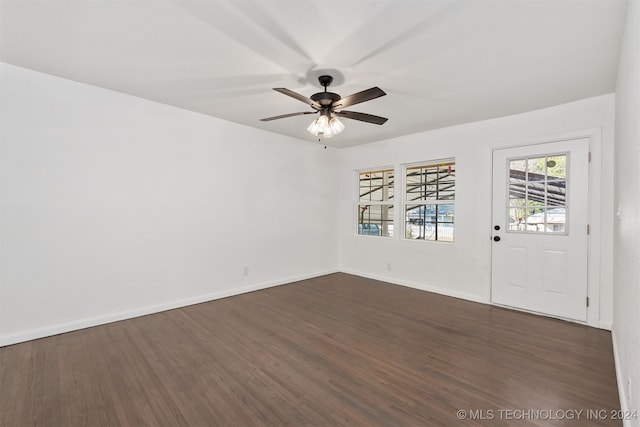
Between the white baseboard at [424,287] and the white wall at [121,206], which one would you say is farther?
the white baseboard at [424,287]

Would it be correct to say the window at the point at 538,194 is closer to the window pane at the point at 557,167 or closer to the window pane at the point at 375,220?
the window pane at the point at 557,167

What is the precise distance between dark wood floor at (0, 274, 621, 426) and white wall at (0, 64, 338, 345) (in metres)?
0.40

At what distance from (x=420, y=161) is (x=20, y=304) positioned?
16.7 feet

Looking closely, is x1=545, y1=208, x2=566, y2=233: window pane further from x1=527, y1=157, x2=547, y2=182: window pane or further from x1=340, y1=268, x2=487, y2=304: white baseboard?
x1=340, y1=268, x2=487, y2=304: white baseboard

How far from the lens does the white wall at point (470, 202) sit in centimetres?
308

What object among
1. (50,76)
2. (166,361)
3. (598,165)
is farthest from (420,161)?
(50,76)

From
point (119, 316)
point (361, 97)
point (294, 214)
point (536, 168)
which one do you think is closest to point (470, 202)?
point (536, 168)

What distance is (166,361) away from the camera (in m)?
2.38

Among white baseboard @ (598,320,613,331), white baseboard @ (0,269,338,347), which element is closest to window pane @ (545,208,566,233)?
white baseboard @ (598,320,613,331)

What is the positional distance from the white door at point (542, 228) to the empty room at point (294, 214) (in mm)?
24

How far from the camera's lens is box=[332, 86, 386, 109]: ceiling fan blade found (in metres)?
2.17

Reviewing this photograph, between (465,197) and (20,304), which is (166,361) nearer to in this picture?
(20,304)

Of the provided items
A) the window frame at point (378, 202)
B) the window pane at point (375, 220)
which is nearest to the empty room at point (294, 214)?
the window frame at point (378, 202)

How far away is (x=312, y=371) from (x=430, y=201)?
3.29m
